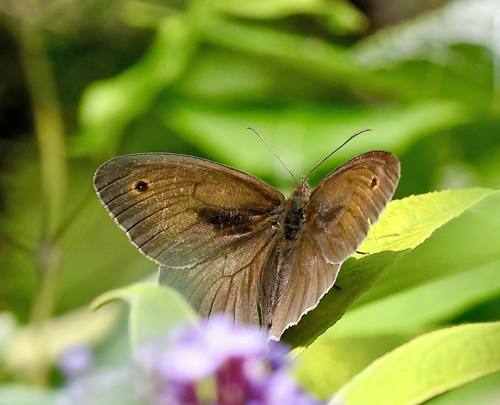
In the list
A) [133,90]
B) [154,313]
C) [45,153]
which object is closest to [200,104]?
[133,90]

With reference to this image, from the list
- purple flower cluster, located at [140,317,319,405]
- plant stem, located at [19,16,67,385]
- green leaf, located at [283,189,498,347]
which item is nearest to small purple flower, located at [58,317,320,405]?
purple flower cluster, located at [140,317,319,405]

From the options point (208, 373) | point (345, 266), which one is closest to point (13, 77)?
point (345, 266)

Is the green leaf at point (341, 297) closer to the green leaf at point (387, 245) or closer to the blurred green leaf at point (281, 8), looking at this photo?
the green leaf at point (387, 245)

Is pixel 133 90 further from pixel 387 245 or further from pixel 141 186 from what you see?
pixel 387 245

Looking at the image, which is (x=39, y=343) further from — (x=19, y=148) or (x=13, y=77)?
(x=13, y=77)

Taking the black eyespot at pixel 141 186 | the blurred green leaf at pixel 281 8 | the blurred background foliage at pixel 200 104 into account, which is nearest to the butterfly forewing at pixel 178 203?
the black eyespot at pixel 141 186
